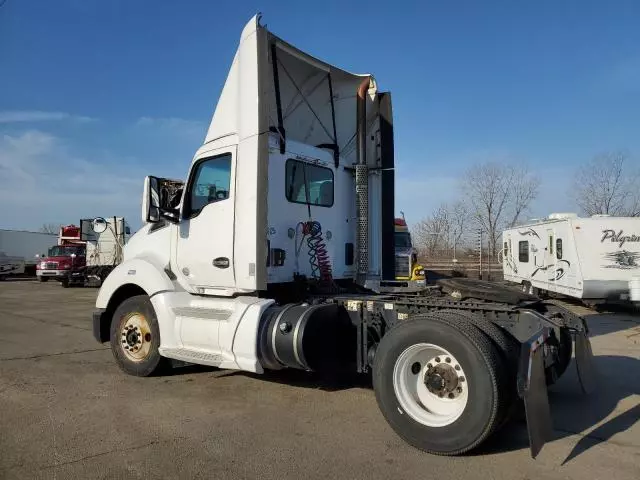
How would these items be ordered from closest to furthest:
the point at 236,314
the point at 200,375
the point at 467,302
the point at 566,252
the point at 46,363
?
the point at 467,302
the point at 236,314
the point at 200,375
the point at 46,363
the point at 566,252

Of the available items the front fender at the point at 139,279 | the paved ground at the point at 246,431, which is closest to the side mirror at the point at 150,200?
the front fender at the point at 139,279

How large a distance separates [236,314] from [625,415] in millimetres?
4262

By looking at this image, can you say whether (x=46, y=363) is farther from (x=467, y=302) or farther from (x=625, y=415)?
(x=625, y=415)

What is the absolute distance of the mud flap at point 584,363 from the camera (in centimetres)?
529

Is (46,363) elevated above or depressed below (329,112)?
below

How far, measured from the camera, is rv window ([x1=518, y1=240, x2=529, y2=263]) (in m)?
18.2

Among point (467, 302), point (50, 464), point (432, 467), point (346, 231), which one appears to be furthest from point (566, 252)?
point (50, 464)

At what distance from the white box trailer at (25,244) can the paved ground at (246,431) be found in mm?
38563

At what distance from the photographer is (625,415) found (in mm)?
5562

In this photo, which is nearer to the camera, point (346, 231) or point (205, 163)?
point (205, 163)

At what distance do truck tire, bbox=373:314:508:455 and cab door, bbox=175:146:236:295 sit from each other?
8.00 feet

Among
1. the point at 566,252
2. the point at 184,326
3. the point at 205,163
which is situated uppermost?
the point at 205,163

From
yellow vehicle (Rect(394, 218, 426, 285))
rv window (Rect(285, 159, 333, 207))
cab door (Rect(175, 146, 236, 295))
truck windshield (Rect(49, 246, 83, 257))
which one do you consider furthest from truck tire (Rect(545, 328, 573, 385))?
truck windshield (Rect(49, 246, 83, 257))

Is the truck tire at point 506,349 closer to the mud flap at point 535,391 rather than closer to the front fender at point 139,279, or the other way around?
the mud flap at point 535,391
